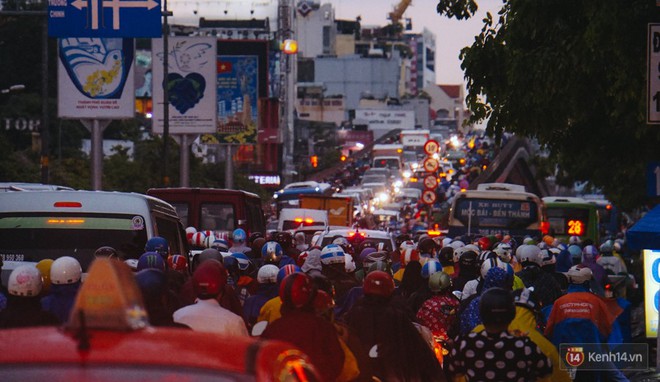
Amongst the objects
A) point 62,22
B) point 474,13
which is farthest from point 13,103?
point 474,13

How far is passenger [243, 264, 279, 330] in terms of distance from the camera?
39.4 ft

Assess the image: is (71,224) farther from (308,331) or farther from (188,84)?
(188,84)

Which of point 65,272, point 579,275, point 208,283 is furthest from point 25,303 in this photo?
point 579,275

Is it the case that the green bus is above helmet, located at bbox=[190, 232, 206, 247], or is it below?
below

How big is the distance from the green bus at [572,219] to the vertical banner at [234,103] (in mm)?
17657

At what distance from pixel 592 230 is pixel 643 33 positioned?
29.3 metres

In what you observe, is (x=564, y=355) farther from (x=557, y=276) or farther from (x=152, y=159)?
(x=152, y=159)

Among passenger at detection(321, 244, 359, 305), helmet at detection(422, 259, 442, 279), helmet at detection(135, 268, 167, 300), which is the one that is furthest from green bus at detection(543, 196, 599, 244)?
helmet at detection(135, 268, 167, 300)

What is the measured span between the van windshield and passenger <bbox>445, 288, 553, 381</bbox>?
5.86m

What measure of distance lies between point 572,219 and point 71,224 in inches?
1266

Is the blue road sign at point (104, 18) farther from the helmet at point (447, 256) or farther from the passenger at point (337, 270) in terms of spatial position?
the passenger at point (337, 270)

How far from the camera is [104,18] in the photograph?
29938mm

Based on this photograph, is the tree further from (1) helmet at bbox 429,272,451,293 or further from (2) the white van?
(2) the white van

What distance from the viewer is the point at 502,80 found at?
55.0 feet
